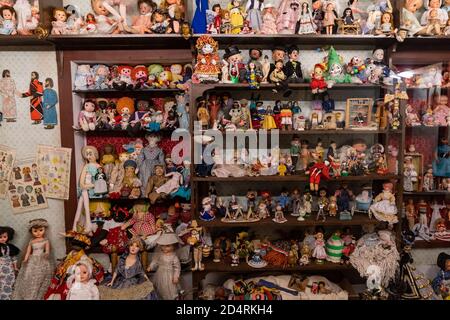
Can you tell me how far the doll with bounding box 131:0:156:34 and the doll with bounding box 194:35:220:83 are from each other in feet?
1.42

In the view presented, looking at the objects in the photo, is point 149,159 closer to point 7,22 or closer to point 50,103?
point 50,103

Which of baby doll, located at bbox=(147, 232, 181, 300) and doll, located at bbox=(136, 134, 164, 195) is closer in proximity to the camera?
baby doll, located at bbox=(147, 232, 181, 300)

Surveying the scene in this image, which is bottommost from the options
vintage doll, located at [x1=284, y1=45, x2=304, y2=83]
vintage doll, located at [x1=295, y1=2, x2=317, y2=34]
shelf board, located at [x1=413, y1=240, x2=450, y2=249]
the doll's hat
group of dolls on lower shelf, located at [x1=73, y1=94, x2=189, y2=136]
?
shelf board, located at [x1=413, y1=240, x2=450, y2=249]

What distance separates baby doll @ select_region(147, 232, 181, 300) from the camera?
2.60 metres

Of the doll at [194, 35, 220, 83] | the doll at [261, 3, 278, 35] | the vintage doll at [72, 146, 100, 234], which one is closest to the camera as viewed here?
the doll at [194, 35, 220, 83]

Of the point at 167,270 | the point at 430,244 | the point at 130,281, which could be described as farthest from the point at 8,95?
the point at 430,244

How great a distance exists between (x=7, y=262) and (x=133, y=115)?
4.60ft

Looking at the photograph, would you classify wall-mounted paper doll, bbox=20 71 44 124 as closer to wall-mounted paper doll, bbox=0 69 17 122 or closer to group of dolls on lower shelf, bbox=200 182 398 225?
wall-mounted paper doll, bbox=0 69 17 122

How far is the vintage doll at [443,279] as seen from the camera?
2.63 m

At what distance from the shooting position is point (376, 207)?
2689mm

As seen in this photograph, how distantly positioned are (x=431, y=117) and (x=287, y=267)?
1.57 meters

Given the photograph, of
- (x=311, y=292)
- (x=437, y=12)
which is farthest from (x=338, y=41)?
(x=311, y=292)

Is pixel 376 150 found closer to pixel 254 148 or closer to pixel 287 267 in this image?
pixel 254 148

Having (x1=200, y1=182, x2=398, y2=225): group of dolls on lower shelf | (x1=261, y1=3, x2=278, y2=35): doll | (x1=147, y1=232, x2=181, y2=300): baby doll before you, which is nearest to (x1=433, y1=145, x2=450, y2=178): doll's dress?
(x1=200, y1=182, x2=398, y2=225): group of dolls on lower shelf
